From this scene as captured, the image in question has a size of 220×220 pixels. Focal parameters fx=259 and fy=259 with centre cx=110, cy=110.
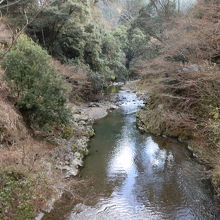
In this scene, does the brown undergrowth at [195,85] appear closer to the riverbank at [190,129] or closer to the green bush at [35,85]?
the riverbank at [190,129]

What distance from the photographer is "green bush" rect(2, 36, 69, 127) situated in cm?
1050

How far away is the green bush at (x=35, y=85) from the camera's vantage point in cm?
1050

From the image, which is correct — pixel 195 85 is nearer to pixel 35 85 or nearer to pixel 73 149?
pixel 73 149

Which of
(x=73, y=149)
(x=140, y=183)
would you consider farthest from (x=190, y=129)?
(x=73, y=149)

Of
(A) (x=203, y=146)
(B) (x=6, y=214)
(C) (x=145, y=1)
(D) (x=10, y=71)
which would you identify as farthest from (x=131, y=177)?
(C) (x=145, y=1)

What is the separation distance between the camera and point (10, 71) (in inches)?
415

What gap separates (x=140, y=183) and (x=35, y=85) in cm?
564

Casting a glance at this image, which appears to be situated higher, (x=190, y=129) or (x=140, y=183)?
(x=190, y=129)

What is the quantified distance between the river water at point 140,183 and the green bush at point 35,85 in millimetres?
2652

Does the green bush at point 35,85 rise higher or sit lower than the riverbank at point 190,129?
higher

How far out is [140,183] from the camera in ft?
30.1

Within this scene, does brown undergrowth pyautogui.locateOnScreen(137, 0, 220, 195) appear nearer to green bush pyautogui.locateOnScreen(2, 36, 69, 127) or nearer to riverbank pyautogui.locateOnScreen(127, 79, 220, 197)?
riverbank pyautogui.locateOnScreen(127, 79, 220, 197)

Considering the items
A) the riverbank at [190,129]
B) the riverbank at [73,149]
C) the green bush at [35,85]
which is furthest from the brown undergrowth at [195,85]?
the green bush at [35,85]

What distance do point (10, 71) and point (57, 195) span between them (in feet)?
17.9
